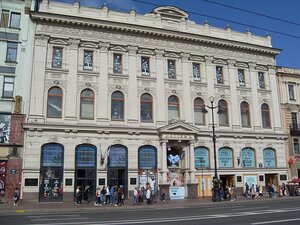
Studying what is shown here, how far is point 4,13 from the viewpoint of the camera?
106 ft

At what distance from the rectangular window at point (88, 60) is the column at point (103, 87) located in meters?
0.93

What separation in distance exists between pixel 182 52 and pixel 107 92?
32.8 feet

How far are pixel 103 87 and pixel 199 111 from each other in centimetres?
1110

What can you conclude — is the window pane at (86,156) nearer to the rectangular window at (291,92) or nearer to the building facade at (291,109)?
the building facade at (291,109)

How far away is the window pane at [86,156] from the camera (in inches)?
1238

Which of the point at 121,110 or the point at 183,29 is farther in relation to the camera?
the point at 183,29

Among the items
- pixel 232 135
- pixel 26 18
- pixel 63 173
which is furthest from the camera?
pixel 232 135

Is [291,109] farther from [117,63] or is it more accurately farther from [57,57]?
[57,57]

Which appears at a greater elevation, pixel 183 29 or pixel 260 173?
pixel 183 29

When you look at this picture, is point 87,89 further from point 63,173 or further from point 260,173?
point 260,173

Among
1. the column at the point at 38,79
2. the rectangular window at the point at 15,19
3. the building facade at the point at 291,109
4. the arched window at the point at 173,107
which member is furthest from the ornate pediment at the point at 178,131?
the rectangular window at the point at 15,19

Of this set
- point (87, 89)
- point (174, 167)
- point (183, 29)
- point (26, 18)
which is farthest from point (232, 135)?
point (26, 18)

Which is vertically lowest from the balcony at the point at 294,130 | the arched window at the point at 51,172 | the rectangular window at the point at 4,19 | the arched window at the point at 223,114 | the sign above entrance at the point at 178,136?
the arched window at the point at 51,172

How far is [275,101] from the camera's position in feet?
135
